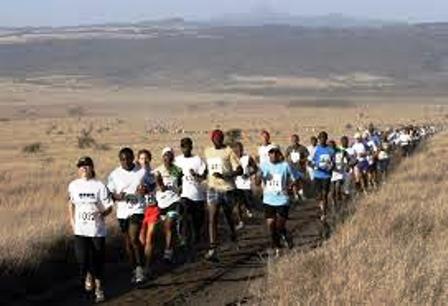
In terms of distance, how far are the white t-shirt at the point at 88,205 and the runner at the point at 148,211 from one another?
1029 mm

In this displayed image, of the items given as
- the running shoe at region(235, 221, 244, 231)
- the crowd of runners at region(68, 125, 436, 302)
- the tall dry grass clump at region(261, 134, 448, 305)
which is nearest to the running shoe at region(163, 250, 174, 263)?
the crowd of runners at region(68, 125, 436, 302)

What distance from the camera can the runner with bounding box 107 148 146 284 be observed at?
1309cm

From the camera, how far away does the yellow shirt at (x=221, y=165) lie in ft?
49.9

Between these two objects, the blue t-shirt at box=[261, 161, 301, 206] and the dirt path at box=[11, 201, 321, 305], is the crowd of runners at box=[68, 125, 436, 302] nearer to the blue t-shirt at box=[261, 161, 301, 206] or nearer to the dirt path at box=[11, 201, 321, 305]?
the blue t-shirt at box=[261, 161, 301, 206]

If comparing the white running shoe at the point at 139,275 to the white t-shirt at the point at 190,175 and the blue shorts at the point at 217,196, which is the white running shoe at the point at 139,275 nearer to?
the white t-shirt at the point at 190,175

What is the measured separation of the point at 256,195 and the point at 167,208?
10.2 m

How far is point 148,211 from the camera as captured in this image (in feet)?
44.2

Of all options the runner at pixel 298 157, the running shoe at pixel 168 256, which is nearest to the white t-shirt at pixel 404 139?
the runner at pixel 298 157

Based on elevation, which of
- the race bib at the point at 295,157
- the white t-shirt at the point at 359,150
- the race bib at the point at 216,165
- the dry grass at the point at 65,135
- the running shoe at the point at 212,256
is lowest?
the dry grass at the point at 65,135

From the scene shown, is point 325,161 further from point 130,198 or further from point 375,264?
point 375,264

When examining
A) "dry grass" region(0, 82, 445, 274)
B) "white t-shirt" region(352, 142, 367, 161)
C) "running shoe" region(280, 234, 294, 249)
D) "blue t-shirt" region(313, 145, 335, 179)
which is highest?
"blue t-shirt" region(313, 145, 335, 179)

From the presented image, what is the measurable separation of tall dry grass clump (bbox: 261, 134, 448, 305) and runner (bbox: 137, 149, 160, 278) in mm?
1578

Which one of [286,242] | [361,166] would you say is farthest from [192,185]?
[361,166]

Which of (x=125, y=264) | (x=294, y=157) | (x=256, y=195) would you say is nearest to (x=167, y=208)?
(x=125, y=264)
